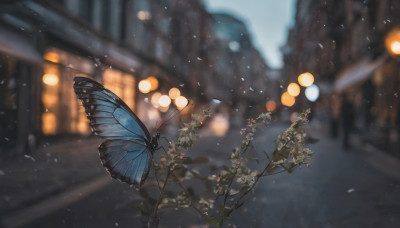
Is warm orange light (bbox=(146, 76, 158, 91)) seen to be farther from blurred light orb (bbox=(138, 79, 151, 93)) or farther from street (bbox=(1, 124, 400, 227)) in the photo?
street (bbox=(1, 124, 400, 227))

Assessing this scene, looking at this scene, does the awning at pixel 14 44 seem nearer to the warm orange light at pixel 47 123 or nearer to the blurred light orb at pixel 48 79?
the blurred light orb at pixel 48 79

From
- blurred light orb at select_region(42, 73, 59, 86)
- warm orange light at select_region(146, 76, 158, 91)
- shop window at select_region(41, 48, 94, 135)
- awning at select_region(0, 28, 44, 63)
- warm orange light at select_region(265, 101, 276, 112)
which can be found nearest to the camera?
warm orange light at select_region(265, 101, 276, 112)

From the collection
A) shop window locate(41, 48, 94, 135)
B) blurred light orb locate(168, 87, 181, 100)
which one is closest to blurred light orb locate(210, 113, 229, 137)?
blurred light orb locate(168, 87, 181, 100)

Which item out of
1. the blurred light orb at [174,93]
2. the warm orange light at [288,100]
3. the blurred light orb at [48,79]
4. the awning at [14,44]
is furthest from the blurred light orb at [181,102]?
the awning at [14,44]

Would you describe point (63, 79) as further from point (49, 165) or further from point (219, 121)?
point (219, 121)

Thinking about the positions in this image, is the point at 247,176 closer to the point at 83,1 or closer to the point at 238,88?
the point at 238,88

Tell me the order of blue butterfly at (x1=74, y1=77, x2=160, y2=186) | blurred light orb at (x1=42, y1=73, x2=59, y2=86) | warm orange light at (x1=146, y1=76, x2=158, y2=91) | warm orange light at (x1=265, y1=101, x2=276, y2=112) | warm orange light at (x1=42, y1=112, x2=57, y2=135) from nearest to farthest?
blue butterfly at (x1=74, y1=77, x2=160, y2=186), warm orange light at (x1=265, y1=101, x2=276, y2=112), warm orange light at (x1=146, y1=76, x2=158, y2=91), blurred light orb at (x1=42, y1=73, x2=59, y2=86), warm orange light at (x1=42, y1=112, x2=57, y2=135)
